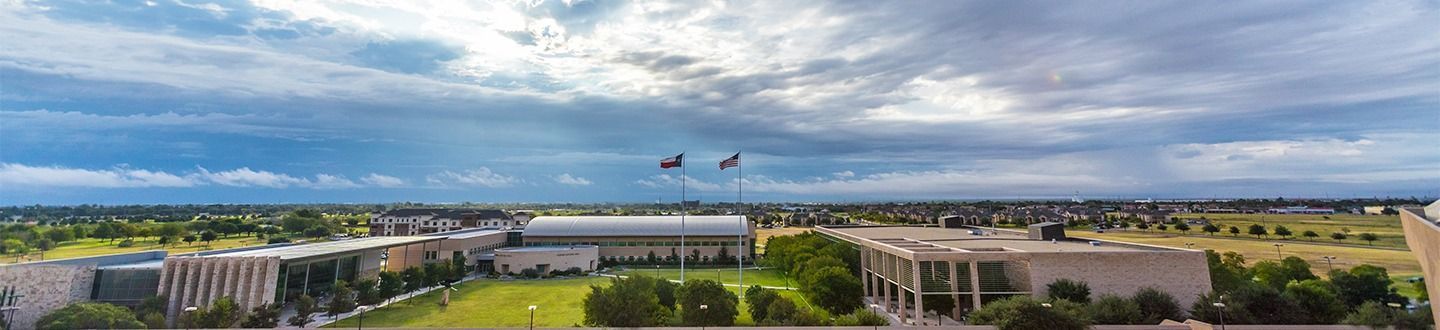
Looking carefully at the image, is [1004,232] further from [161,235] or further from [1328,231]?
[161,235]

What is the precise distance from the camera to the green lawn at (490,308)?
40156 millimetres

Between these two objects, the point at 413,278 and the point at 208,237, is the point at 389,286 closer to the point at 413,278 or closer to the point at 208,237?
the point at 413,278

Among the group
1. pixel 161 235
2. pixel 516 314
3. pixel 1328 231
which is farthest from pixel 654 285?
pixel 1328 231

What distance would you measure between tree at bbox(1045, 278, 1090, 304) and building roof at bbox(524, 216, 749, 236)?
50.9 metres

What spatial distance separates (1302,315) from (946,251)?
68.2 feet

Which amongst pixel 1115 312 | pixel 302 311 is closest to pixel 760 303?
pixel 1115 312

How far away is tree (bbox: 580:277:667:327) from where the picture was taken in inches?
1281

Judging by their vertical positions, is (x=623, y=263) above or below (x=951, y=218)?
below

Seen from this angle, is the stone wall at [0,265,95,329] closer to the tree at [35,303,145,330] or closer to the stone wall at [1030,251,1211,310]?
the tree at [35,303,145,330]

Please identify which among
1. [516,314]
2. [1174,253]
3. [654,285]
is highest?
[1174,253]

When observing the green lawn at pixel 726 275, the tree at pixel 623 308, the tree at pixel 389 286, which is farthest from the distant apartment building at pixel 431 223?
the tree at pixel 623 308

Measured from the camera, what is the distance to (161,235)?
96125 mm

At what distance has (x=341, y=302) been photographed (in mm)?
41219

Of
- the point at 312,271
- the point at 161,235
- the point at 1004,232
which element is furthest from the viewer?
the point at 161,235
